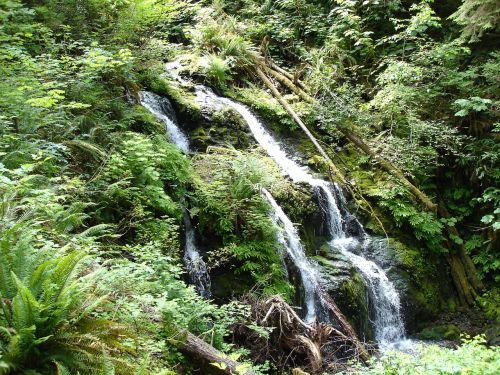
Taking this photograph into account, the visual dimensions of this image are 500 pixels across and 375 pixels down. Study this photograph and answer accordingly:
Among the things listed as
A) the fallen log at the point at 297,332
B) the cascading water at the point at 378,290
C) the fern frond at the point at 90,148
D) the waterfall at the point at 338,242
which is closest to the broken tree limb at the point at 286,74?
the waterfall at the point at 338,242

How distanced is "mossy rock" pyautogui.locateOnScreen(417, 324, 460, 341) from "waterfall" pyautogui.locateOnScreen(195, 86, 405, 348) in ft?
1.82

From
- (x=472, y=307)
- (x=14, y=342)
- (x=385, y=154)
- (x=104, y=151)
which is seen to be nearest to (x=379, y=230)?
(x=385, y=154)

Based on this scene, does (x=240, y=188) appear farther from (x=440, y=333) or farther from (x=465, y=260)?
(x=465, y=260)

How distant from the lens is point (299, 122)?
10.4 metres

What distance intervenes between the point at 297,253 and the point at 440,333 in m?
3.56

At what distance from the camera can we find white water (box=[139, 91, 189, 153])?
29.1 ft

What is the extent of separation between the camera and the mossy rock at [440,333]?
8.32 m

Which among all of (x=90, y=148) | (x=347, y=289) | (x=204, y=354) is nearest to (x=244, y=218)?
(x=347, y=289)

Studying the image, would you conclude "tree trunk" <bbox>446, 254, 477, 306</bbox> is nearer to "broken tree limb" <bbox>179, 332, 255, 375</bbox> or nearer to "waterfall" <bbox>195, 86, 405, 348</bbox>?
"waterfall" <bbox>195, 86, 405, 348</bbox>

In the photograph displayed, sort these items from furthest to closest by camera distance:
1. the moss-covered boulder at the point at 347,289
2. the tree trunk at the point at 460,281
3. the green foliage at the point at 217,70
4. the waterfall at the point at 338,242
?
the green foliage at the point at 217,70 → the tree trunk at the point at 460,281 → the waterfall at the point at 338,242 → the moss-covered boulder at the point at 347,289

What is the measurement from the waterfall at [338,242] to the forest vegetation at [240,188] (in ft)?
0.51

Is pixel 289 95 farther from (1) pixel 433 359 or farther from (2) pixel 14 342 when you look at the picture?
(2) pixel 14 342

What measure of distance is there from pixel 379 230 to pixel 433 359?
18.1 ft

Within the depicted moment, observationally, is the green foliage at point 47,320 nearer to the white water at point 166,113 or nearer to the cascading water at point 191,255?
the cascading water at point 191,255
